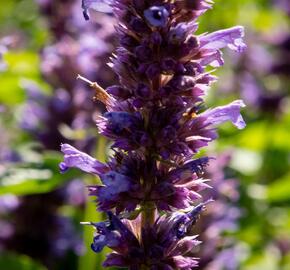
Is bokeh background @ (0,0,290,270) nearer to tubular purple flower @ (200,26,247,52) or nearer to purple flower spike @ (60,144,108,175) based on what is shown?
purple flower spike @ (60,144,108,175)

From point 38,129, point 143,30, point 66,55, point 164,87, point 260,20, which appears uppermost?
point 260,20

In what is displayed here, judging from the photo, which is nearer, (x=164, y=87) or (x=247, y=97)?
(x=164, y=87)

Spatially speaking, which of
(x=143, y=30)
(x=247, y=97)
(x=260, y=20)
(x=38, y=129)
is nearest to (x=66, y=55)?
(x=38, y=129)

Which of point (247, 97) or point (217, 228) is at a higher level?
point (247, 97)

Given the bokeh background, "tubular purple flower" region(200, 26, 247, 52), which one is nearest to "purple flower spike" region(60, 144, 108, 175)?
"tubular purple flower" region(200, 26, 247, 52)

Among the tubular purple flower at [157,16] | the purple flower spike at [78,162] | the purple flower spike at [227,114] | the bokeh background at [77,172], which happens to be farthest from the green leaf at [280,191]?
the tubular purple flower at [157,16]

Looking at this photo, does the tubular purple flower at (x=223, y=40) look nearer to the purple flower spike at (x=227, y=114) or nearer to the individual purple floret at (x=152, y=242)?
the purple flower spike at (x=227, y=114)

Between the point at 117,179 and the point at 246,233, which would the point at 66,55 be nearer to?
the point at 246,233

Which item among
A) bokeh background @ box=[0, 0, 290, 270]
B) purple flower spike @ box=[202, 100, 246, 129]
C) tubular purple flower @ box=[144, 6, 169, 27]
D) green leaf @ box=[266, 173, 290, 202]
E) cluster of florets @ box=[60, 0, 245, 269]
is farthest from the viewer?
green leaf @ box=[266, 173, 290, 202]

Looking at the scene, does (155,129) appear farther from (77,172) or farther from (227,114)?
(77,172)
